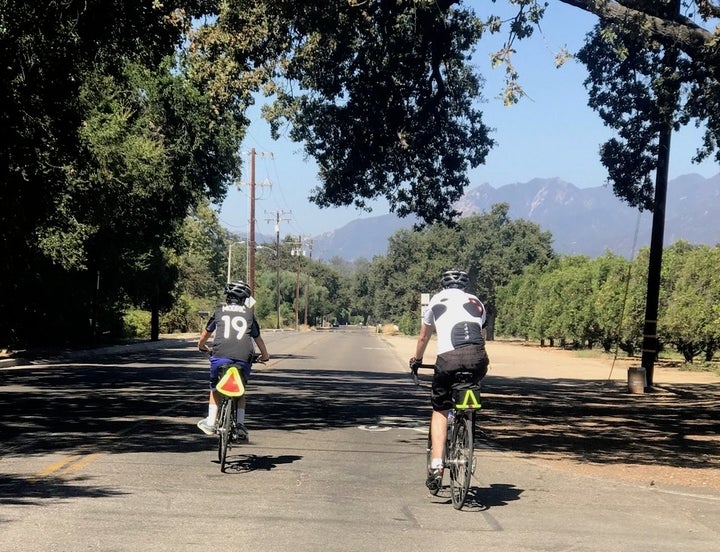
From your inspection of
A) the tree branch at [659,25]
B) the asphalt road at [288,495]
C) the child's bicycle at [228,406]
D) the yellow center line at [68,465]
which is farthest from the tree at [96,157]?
the yellow center line at [68,465]

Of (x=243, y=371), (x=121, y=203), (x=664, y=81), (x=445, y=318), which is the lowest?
(x=243, y=371)

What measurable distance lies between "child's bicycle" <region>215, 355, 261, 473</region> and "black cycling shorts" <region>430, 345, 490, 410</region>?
241 cm

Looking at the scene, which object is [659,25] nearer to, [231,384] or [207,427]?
[231,384]

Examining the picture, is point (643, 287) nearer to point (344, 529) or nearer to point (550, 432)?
point (550, 432)

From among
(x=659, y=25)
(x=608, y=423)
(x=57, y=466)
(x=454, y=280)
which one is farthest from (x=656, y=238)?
(x=57, y=466)

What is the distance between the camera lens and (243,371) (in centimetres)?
951

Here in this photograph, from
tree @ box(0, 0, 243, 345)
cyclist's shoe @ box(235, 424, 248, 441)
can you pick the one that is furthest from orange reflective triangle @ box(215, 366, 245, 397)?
tree @ box(0, 0, 243, 345)

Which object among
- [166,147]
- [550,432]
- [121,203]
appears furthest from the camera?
[166,147]

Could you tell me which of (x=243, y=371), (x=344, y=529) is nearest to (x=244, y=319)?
→ (x=243, y=371)

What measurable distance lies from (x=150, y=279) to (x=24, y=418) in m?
28.5

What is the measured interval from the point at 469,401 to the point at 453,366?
332 millimetres

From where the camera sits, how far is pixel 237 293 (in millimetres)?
9734

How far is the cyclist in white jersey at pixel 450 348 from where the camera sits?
25.6 ft

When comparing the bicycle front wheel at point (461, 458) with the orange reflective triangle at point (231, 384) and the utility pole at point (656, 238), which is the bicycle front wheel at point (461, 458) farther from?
the utility pole at point (656, 238)
